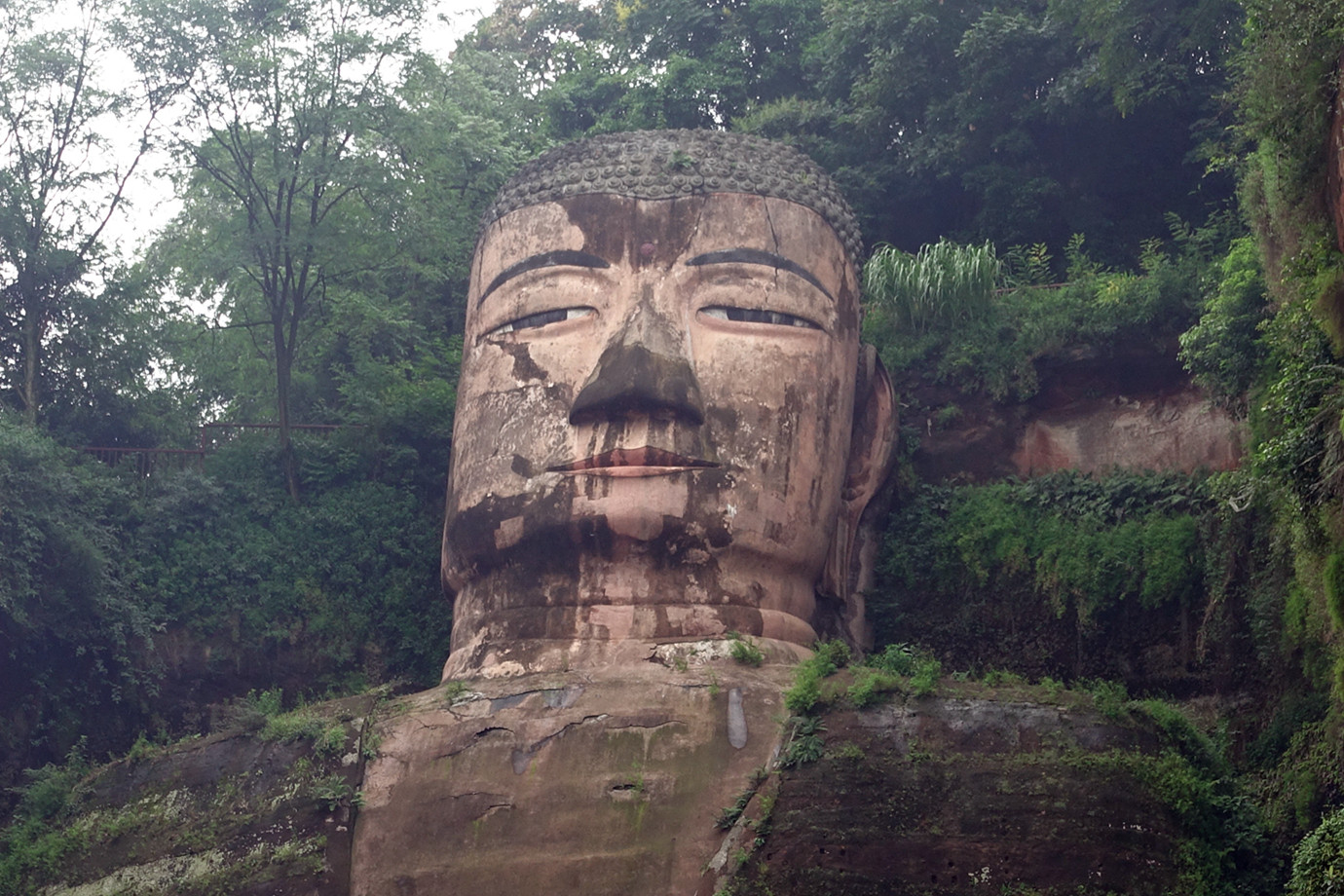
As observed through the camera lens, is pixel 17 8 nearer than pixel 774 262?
No

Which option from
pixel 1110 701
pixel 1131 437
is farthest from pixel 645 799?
pixel 1131 437

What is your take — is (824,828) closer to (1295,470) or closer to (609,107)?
(1295,470)

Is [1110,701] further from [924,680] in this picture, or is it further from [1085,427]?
[1085,427]

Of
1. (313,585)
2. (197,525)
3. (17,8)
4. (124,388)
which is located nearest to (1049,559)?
(313,585)

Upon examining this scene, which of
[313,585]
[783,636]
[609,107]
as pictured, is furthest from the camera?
[609,107]

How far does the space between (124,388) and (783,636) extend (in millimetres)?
6883

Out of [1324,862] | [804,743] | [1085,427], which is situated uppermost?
[1085,427]

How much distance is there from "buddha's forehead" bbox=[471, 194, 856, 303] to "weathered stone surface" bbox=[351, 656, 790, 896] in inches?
129

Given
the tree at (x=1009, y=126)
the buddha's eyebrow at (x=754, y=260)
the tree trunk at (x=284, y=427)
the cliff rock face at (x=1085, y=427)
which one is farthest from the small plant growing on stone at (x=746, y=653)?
the tree at (x=1009, y=126)

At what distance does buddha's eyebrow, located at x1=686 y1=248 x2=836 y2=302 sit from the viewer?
12773 millimetres

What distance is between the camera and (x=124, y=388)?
1554 cm

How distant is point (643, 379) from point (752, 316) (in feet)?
3.95

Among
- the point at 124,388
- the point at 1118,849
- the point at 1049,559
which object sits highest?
the point at 124,388

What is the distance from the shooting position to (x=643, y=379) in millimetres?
11945
